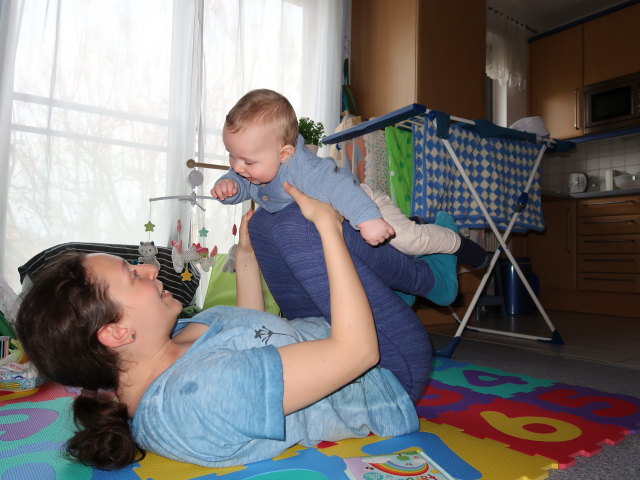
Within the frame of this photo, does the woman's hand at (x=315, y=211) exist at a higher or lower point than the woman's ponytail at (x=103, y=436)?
higher

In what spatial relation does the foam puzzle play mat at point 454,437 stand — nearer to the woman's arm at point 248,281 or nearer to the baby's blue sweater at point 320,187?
the woman's arm at point 248,281

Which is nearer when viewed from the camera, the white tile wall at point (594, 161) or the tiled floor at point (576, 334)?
the tiled floor at point (576, 334)

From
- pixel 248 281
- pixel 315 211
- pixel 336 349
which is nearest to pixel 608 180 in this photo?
pixel 248 281

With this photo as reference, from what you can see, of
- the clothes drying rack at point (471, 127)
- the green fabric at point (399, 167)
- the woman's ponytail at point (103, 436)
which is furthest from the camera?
the green fabric at point (399, 167)

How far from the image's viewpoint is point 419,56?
333 centimetres

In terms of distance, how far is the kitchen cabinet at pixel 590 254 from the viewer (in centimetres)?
368

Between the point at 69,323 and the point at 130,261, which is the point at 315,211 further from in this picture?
the point at 130,261

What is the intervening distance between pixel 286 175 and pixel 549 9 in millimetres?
4479

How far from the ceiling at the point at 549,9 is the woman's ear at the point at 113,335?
15.5 feet

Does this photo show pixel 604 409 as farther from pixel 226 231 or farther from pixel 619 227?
pixel 619 227

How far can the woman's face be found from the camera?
0.78m

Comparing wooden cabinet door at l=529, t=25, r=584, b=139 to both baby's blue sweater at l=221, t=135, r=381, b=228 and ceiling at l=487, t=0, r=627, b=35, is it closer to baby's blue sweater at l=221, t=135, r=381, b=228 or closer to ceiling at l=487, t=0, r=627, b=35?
ceiling at l=487, t=0, r=627, b=35

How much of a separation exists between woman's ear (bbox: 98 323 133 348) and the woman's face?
0.07ft

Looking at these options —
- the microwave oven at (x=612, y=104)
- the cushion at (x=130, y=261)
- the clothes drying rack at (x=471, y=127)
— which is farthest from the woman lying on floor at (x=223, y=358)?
the microwave oven at (x=612, y=104)
